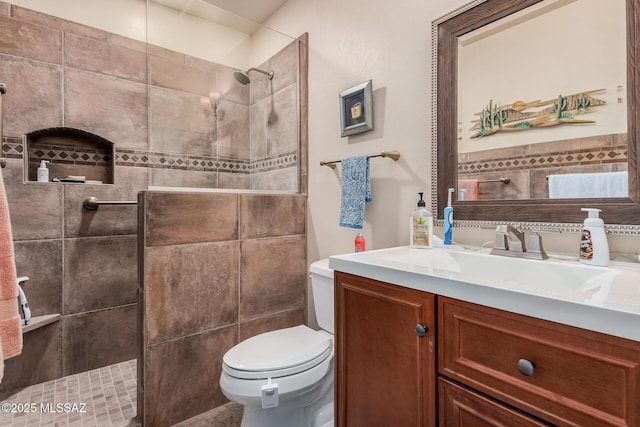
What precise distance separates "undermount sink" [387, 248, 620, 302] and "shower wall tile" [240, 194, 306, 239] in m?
0.96

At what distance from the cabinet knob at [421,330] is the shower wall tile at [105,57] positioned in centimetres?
240

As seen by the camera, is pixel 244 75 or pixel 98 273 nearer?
pixel 98 273

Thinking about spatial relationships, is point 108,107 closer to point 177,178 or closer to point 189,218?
point 177,178

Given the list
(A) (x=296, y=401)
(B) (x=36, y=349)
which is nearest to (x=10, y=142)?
(B) (x=36, y=349)

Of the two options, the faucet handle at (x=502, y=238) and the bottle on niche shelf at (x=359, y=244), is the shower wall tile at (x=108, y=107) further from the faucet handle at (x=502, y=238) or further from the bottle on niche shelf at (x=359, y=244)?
the faucet handle at (x=502, y=238)

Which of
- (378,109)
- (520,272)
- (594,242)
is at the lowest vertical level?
(520,272)

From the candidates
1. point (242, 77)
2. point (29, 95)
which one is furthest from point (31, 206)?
point (242, 77)

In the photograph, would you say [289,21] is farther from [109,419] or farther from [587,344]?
[109,419]

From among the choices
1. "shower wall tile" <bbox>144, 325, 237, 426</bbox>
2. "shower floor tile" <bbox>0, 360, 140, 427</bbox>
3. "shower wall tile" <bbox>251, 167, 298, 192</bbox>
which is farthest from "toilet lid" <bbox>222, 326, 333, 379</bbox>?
"shower wall tile" <bbox>251, 167, 298, 192</bbox>

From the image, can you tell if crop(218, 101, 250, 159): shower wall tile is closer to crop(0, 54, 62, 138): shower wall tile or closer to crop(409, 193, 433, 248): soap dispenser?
crop(0, 54, 62, 138): shower wall tile

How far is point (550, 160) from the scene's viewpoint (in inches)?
41.0

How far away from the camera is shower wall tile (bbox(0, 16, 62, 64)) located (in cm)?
183

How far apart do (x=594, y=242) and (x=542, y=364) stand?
484mm

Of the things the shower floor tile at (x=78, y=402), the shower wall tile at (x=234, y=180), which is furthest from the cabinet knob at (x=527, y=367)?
the shower wall tile at (x=234, y=180)
